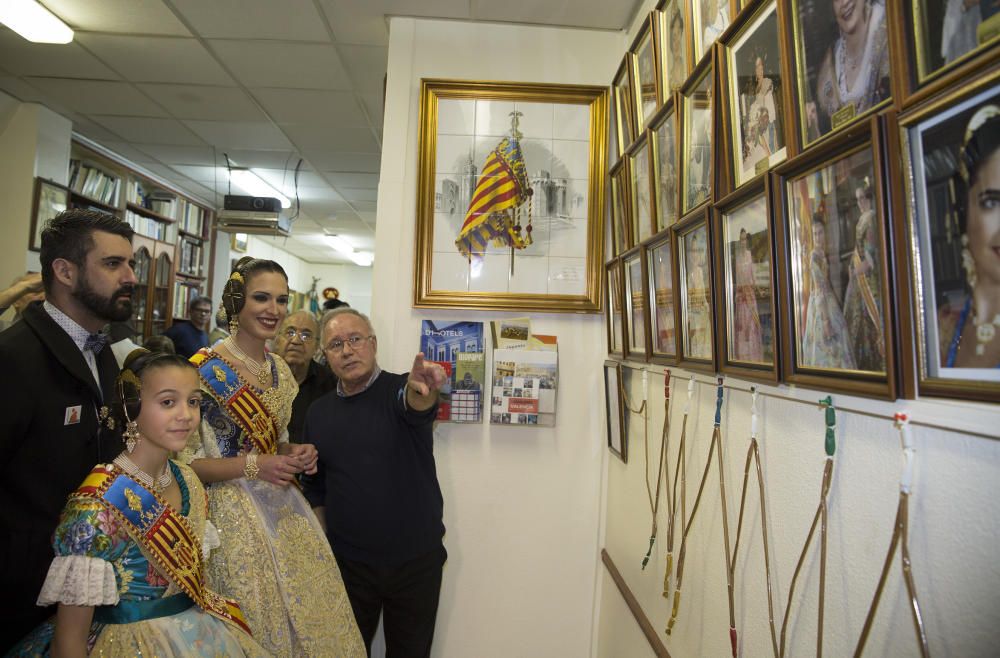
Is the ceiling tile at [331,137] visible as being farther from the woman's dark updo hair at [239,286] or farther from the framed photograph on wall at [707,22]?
the framed photograph on wall at [707,22]

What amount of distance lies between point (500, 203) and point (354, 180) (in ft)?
10.6

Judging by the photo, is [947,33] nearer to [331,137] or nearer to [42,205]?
[331,137]

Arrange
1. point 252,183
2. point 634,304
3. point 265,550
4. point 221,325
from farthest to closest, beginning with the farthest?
point 252,183 < point 221,325 < point 634,304 < point 265,550

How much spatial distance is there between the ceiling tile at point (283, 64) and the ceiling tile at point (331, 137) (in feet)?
2.17

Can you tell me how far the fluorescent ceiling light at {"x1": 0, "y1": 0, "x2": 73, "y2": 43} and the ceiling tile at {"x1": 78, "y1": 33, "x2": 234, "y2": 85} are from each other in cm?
20

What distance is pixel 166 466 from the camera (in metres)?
1.33

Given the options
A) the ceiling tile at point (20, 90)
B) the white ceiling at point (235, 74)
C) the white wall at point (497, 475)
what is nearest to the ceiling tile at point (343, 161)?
the white ceiling at point (235, 74)

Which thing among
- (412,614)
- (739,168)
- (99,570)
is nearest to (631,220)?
(739,168)

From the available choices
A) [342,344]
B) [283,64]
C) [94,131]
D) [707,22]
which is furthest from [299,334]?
[94,131]

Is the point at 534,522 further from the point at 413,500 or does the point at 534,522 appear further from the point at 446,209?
the point at 446,209

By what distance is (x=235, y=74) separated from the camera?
2961 mm

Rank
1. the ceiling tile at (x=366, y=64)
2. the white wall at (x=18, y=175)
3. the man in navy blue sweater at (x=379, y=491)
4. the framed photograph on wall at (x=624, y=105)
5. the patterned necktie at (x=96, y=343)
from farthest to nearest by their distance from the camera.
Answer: the white wall at (x=18, y=175), the ceiling tile at (x=366, y=64), the framed photograph on wall at (x=624, y=105), the man in navy blue sweater at (x=379, y=491), the patterned necktie at (x=96, y=343)

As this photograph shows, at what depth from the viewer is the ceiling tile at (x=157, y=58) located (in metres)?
2.69

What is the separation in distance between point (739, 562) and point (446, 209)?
1.62 metres
